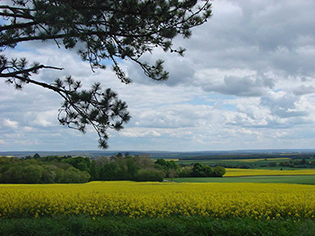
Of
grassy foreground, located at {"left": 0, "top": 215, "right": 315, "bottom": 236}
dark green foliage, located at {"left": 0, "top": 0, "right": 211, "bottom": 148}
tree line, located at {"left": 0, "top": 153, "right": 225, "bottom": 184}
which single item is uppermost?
dark green foliage, located at {"left": 0, "top": 0, "right": 211, "bottom": 148}

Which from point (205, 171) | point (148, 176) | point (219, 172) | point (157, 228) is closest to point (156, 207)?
point (157, 228)

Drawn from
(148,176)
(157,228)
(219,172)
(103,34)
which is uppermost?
(103,34)

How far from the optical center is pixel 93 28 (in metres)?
7.20

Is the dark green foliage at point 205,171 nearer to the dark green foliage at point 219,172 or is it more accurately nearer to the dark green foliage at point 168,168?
the dark green foliage at point 219,172

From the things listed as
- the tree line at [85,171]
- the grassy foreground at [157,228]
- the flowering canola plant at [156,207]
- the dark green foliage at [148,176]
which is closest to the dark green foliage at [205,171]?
the tree line at [85,171]

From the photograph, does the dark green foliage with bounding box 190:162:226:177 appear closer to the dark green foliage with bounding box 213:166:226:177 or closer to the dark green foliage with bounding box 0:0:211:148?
the dark green foliage with bounding box 213:166:226:177

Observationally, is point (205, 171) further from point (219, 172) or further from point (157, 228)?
point (157, 228)

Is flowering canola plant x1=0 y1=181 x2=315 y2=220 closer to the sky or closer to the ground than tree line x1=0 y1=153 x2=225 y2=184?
closer to the sky

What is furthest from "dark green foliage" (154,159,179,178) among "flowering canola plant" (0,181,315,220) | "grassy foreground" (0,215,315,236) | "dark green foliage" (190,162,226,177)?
"grassy foreground" (0,215,315,236)

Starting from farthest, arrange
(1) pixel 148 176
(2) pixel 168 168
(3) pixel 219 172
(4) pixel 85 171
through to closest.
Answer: (2) pixel 168 168 < (3) pixel 219 172 < (4) pixel 85 171 < (1) pixel 148 176

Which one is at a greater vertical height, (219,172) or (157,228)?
(157,228)

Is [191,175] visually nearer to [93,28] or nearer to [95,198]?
[95,198]

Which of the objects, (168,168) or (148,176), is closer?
(148,176)

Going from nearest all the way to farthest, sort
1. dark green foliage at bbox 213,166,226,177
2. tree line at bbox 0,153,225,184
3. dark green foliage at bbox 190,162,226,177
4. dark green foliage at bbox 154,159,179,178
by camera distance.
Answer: tree line at bbox 0,153,225,184 < dark green foliage at bbox 154,159,179,178 < dark green foliage at bbox 213,166,226,177 < dark green foliage at bbox 190,162,226,177
